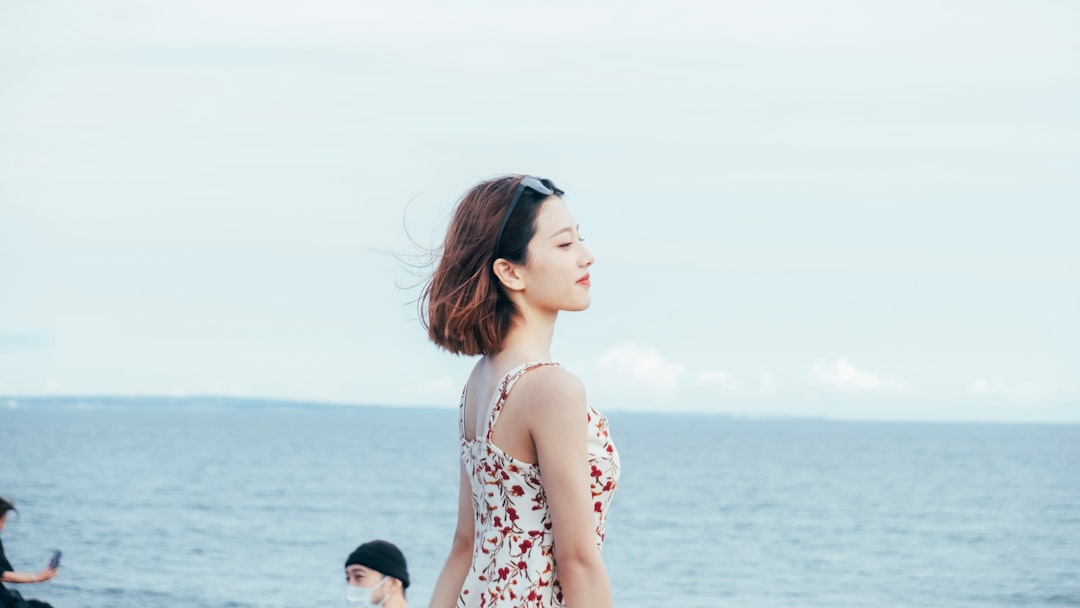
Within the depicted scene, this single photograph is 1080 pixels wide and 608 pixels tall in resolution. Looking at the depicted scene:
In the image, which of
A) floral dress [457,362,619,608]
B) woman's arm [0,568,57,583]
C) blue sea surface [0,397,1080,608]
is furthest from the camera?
blue sea surface [0,397,1080,608]

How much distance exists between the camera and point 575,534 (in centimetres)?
251

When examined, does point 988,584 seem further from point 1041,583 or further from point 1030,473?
point 1030,473

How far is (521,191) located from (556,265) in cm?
18

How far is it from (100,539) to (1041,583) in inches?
1184

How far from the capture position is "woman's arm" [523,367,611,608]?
8.19ft

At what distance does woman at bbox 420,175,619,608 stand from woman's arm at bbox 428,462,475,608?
0.21ft

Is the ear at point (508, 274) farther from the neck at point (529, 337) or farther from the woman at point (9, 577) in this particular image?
the woman at point (9, 577)

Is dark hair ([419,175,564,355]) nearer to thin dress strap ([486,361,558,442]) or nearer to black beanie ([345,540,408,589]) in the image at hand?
thin dress strap ([486,361,558,442])

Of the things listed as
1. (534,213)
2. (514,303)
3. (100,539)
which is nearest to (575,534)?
(514,303)

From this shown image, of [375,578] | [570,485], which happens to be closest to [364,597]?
[375,578]

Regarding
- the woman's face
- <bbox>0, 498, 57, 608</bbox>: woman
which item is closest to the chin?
the woman's face

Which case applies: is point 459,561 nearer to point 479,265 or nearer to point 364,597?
point 479,265

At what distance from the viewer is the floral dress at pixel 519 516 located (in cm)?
261

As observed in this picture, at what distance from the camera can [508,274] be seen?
2.67 meters
